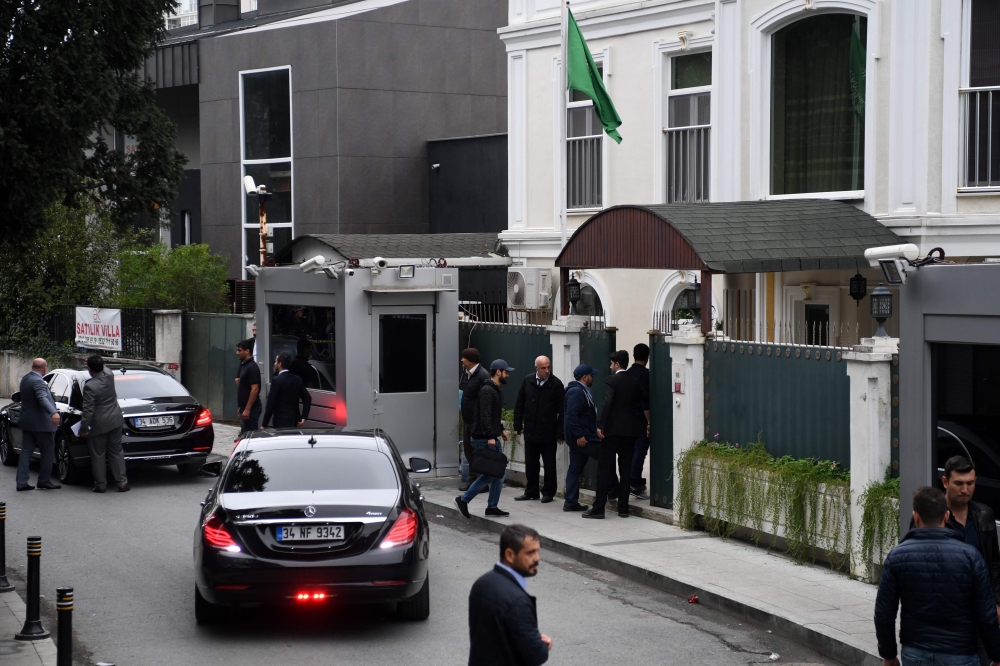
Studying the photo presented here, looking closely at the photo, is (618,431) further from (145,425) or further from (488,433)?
(145,425)

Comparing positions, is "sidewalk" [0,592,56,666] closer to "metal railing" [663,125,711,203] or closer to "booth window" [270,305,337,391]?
"booth window" [270,305,337,391]

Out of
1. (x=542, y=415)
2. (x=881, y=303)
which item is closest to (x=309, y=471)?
(x=881, y=303)

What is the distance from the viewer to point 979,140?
14.6m

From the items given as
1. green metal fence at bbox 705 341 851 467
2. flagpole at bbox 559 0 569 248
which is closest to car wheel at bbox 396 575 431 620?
green metal fence at bbox 705 341 851 467

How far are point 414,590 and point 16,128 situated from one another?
23.3 ft

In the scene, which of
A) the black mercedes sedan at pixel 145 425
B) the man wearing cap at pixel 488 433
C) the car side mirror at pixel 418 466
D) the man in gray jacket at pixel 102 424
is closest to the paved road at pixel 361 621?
the man wearing cap at pixel 488 433

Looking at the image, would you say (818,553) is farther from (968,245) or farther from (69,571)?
(69,571)

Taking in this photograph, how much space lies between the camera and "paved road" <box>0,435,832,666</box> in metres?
8.48

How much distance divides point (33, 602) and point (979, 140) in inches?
464

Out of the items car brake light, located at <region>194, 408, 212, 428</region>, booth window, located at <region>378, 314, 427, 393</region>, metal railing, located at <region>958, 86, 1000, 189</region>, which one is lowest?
car brake light, located at <region>194, 408, 212, 428</region>

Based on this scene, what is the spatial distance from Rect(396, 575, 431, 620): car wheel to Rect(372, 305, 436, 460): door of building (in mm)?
7180

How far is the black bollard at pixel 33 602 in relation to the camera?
8.35 meters

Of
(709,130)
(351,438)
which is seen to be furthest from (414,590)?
(709,130)

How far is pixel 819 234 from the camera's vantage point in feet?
46.0
